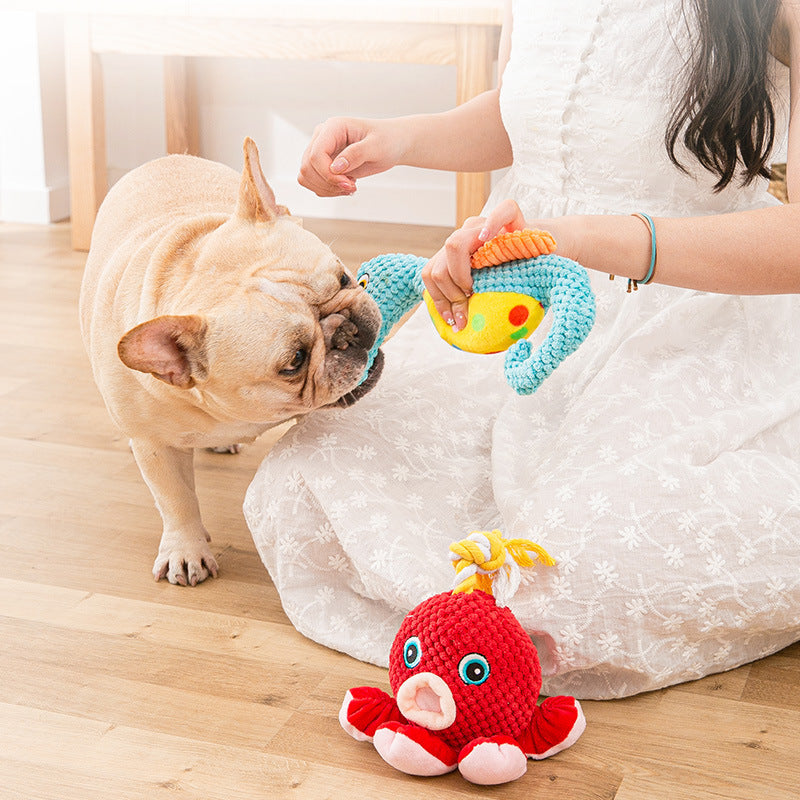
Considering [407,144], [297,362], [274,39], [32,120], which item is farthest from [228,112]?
[297,362]

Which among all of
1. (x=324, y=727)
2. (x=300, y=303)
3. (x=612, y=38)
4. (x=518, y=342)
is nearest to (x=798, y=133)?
(x=612, y=38)

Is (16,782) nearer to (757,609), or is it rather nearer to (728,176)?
(757,609)

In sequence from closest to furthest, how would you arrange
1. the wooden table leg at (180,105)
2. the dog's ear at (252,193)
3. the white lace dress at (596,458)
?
the white lace dress at (596,458), the dog's ear at (252,193), the wooden table leg at (180,105)

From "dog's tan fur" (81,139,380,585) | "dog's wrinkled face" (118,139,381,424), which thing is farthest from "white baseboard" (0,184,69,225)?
"dog's wrinkled face" (118,139,381,424)

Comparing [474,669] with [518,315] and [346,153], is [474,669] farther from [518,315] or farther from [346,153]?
[346,153]

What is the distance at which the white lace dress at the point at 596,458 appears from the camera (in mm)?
998

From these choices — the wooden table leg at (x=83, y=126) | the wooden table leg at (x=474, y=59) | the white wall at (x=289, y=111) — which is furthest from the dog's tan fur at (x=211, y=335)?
the white wall at (x=289, y=111)

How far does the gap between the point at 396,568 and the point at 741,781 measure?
1.23 ft

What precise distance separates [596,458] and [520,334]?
17 centimetres

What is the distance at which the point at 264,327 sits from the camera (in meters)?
1.04

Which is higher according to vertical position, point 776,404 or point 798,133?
point 798,133

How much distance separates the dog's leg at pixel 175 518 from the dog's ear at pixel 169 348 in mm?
220

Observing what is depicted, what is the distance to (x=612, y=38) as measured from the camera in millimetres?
1205

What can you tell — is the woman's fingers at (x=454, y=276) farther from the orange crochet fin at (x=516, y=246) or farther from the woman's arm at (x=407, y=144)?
the woman's arm at (x=407, y=144)
